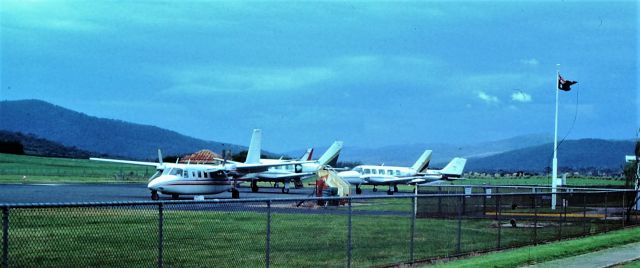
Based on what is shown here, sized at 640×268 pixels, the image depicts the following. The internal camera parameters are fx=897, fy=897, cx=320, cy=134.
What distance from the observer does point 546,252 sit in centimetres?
1930

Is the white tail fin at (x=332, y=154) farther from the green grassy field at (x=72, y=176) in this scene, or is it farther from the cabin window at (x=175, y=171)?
the cabin window at (x=175, y=171)

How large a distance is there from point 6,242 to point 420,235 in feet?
35.5

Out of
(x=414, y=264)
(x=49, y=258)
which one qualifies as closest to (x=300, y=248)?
(x=414, y=264)

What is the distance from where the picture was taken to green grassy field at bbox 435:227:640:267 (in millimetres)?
17297

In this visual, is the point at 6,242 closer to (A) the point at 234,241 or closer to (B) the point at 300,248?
(A) the point at 234,241

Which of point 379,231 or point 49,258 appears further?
point 379,231

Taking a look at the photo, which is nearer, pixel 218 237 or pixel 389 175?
pixel 218 237

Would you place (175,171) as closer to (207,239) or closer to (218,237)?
(218,237)

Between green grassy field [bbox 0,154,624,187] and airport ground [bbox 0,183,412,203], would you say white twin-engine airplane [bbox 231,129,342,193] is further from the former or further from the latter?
green grassy field [bbox 0,154,624,187]

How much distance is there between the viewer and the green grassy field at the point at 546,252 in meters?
17.3

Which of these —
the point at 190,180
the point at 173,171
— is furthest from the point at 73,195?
the point at 190,180

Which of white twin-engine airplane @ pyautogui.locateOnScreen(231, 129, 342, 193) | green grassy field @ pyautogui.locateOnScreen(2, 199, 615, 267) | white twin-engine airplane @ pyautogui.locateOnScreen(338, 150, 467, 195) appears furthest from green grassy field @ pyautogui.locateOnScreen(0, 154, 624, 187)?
green grassy field @ pyautogui.locateOnScreen(2, 199, 615, 267)

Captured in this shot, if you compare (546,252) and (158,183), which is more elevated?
(158,183)

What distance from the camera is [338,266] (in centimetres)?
1592
